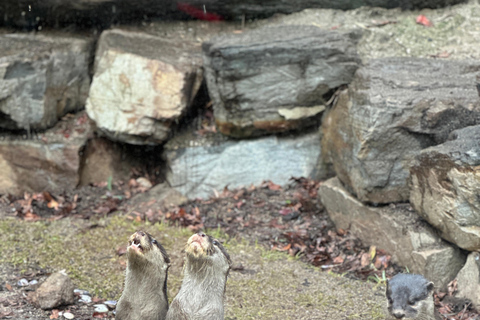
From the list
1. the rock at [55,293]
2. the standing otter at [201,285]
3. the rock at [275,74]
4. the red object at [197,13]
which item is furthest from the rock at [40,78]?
the standing otter at [201,285]

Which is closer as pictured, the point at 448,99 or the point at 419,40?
the point at 448,99

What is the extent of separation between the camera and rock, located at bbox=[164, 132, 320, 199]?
6984 mm

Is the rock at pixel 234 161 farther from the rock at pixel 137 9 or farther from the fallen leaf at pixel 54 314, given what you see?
the fallen leaf at pixel 54 314

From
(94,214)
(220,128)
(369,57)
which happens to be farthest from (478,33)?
(94,214)

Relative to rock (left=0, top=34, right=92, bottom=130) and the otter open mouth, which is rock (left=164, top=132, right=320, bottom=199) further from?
the otter open mouth

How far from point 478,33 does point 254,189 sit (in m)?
3.19

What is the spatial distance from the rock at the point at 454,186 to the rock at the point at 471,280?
11cm

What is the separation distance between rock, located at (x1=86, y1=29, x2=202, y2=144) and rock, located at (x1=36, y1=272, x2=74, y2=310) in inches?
117

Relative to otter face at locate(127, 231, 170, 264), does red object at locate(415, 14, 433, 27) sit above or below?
above

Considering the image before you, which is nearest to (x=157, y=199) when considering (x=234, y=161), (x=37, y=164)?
→ (x=234, y=161)

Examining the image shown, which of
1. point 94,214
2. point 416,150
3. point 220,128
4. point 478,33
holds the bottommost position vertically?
point 94,214

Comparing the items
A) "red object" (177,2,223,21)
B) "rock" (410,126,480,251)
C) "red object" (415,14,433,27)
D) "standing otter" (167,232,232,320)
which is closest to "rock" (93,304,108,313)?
"standing otter" (167,232,232,320)

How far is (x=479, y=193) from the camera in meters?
4.32

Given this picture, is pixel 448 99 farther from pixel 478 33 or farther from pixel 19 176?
pixel 19 176
